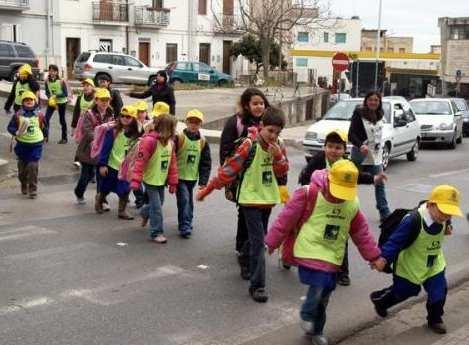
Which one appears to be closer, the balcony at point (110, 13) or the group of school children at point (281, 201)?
the group of school children at point (281, 201)

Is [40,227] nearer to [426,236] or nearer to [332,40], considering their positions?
[426,236]

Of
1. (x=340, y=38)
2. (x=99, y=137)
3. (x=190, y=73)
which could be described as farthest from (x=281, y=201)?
(x=340, y=38)

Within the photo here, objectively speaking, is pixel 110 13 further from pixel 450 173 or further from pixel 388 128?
pixel 450 173

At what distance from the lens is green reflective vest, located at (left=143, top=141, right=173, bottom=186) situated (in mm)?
7777

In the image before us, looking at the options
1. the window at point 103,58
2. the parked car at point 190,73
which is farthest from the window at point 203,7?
the window at point 103,58

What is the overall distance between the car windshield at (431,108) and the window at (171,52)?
27.7 m

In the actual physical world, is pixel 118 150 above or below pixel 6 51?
below

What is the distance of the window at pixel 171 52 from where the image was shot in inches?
1905

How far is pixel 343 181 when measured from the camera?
4.71 m

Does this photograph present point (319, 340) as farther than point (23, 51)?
No

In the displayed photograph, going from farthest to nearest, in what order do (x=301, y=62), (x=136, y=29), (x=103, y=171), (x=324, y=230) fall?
(x=301, y=62) < (x=136, y=29) < (x=103, y=171) < (x=324, y=230)

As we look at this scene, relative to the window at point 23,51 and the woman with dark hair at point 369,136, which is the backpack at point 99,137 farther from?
the window at point 23,51

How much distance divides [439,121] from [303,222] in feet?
55.8

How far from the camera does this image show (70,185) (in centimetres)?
1163
